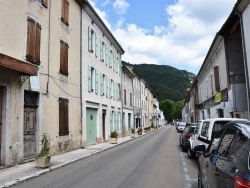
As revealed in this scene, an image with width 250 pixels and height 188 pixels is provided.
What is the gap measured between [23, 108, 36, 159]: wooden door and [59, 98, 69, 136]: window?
2.66 metres

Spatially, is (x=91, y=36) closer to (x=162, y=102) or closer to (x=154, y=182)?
(x=154, y=182)

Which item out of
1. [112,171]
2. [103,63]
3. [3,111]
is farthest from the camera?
[103,63]

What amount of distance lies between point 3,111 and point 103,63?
1543cm

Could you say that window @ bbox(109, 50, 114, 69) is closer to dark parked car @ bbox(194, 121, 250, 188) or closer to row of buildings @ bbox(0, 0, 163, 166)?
row of buildings @ bbox(0, 0, 163, 166)

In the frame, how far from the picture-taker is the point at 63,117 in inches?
642

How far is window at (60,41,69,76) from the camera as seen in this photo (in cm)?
1636

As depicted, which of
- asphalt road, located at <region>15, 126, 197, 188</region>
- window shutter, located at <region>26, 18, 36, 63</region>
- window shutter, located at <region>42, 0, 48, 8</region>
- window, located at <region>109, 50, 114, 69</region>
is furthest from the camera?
window, located at <region>109, 50, 114, 69</region>

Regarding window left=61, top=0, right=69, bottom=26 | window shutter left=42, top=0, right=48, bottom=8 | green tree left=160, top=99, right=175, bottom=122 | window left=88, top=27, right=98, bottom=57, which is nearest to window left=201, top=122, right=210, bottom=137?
window shutter left=42, top=0, right=48, bottom=8

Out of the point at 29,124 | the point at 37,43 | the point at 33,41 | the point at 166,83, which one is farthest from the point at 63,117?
the point at 166,83

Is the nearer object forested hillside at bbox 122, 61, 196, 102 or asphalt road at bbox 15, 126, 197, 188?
asphalt road at bbox 15, 126, 197, 188

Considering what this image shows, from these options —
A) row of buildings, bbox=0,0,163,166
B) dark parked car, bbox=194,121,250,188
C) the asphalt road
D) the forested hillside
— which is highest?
the forested hillside

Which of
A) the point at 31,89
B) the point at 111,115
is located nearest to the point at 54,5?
the point at 31,89

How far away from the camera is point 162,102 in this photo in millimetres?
134875

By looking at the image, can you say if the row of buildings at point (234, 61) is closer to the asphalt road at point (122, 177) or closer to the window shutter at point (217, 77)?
the window shutter at point (217, 77)
